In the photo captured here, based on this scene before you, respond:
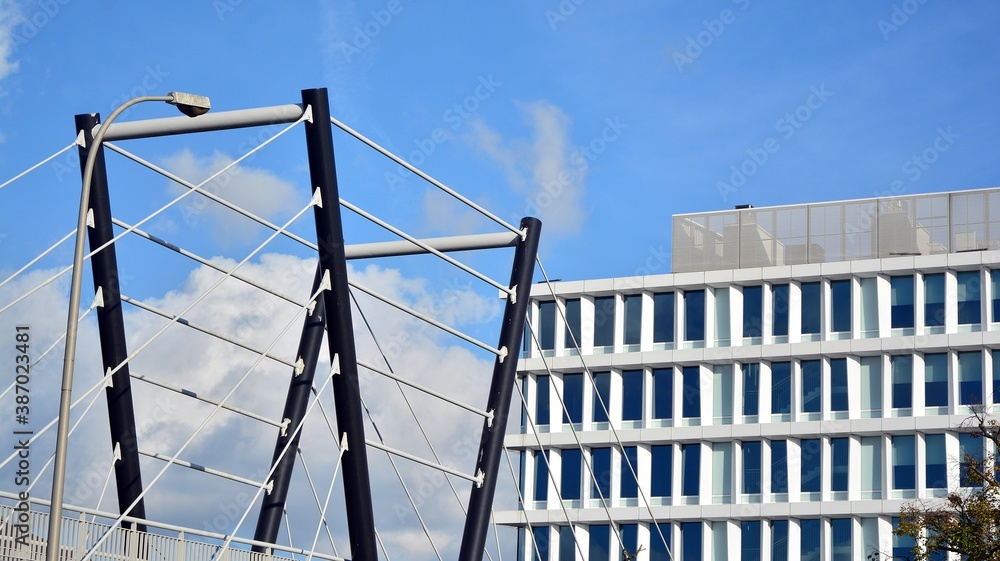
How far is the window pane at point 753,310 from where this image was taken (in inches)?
2488

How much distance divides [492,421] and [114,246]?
10.6 meters

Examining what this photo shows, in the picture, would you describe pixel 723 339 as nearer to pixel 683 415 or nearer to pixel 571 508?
pixel 683 415

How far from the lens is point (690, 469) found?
63281 millimetres

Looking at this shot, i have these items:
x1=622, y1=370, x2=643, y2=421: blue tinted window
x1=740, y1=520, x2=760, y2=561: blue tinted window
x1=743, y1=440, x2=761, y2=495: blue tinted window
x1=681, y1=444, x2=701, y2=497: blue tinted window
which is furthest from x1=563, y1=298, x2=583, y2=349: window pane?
x1=740, y1=520, x2=760, y2=561: blue tinted window

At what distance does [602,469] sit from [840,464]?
10312 millimetres

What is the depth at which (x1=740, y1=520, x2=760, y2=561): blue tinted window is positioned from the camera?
6147 centimetres

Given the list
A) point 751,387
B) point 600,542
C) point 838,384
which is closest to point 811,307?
point 838,384

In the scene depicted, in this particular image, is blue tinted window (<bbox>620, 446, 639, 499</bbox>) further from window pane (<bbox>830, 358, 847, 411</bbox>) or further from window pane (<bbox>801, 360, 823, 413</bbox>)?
window pane (<bbox>830, 358, 847, 411</bbox>)

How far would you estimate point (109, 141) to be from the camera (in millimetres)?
32000

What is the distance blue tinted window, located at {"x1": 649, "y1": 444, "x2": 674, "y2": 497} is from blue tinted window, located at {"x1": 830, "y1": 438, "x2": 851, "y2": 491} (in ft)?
22.0

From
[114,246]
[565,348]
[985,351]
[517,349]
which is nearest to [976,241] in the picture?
[985,351]

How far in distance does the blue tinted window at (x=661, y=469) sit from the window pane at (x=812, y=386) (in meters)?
6.05

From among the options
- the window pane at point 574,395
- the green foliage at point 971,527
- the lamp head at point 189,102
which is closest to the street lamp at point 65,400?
the lamp head at point 189,102

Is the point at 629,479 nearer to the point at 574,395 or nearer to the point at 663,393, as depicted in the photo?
the point at 663,393
